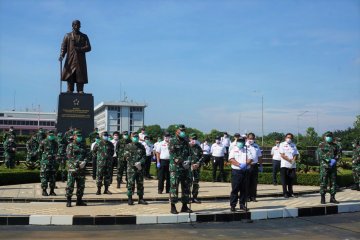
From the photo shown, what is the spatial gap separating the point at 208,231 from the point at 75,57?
51.9 ft

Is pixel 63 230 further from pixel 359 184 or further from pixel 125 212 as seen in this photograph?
pixel 359 184

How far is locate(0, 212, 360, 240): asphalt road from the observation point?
7570 millimetres

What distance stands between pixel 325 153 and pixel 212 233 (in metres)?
5.23

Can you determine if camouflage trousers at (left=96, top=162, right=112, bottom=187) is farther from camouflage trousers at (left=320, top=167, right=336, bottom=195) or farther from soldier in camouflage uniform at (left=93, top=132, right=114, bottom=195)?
camouflage trousers at (left=320, top=167, right=336, bottom=195)

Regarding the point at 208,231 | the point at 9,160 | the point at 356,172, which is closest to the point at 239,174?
the point at 208,231

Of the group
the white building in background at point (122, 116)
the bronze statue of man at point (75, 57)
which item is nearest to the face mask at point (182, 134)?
the bronze statue of man at point (75, 57)

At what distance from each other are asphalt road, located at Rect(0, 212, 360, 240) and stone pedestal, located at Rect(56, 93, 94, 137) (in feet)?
43.5

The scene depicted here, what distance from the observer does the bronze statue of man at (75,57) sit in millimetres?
22000

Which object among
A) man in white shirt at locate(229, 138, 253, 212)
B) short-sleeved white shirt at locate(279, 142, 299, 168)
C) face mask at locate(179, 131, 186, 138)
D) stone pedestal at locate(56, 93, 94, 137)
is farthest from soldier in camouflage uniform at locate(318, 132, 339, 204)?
stone pedestal at locate(56, 93, 94, 137)

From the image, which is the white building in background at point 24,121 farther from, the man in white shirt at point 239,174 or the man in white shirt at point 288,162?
the man in white shirt at point 239,174

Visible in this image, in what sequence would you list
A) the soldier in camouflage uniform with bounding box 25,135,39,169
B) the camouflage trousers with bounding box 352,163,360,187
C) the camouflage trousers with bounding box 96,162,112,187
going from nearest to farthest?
the camouflage trousers with bounding box 96,162,112,187 < the camouflage trousers with bounding box 352,163,360,187 < the soldier in camouflage uniform with bounding box 25,135,39,169

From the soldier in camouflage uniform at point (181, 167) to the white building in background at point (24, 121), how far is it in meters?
115

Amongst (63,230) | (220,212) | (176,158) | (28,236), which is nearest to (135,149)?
(176,158)

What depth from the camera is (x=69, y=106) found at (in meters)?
21.6
